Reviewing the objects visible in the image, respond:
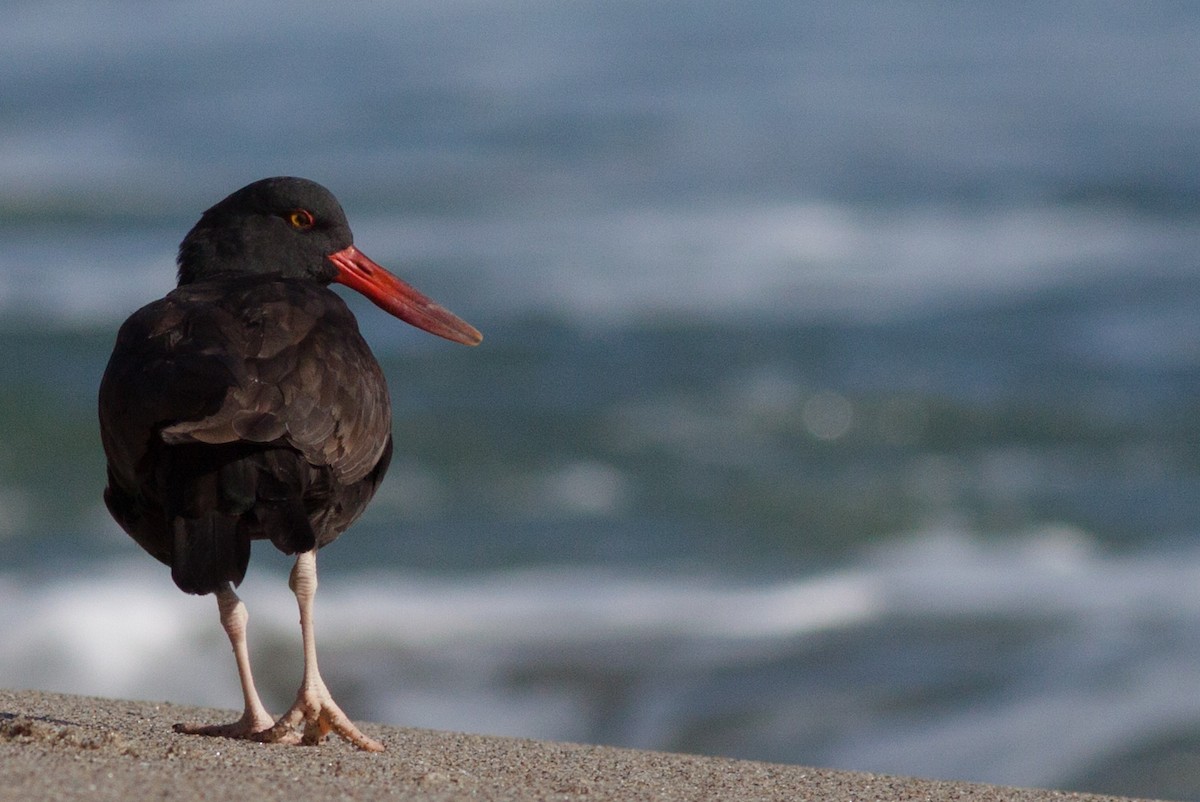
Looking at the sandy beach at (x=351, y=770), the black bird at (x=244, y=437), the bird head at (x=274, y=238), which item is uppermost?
the bird head at (x=274, y=238)

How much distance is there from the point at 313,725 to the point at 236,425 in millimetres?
932

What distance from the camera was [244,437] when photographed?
3633mm

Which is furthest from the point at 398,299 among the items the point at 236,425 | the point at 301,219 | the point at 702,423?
the point at 702,423

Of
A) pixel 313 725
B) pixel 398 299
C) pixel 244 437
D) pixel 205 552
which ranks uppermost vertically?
pixel 398 299

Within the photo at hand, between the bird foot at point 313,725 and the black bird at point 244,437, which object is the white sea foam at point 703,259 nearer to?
the black bird at point 244,437

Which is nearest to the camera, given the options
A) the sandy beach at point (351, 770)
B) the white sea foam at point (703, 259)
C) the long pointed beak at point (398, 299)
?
A: the sandy beach at point (351, 770)

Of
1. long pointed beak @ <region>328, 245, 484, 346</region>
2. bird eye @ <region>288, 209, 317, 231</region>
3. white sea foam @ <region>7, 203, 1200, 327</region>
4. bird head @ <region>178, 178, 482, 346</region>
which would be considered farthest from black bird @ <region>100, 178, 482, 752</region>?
white sea foam @ <region>7, 203, 1200, 327</region>

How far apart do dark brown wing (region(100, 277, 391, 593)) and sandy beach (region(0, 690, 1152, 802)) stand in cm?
45

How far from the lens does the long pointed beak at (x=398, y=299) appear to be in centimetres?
526

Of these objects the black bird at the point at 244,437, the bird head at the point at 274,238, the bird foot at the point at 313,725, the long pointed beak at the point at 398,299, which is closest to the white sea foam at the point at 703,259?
the long pointed beak at the point at 398,299

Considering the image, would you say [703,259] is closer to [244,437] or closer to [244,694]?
[244,694]

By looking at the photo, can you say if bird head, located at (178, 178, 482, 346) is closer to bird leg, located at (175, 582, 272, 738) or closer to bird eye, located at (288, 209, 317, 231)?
bird eye, located at (288, 209, 317, 231)

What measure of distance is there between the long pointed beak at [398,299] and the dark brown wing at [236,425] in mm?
870

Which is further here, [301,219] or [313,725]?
[301,219]
